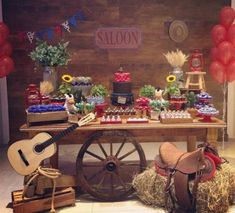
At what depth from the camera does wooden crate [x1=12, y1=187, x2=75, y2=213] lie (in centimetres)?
326

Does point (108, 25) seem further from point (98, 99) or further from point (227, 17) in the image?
point (98, 99)

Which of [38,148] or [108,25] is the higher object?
[108,25]

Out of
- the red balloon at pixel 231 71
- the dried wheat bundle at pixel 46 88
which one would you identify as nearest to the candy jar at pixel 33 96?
the dried wheat bundle at pixel 46 88

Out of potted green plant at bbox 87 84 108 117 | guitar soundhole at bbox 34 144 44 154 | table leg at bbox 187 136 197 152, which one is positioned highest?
potted green plant at bbox 87 84 108 117

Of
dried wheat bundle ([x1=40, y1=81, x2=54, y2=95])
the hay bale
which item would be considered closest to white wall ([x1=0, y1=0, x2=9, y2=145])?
dried wheat bundle ([x1=40, y1=81, x2=54, y2=95])

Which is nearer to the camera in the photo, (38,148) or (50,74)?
(38,148)

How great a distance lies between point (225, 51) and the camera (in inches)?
196

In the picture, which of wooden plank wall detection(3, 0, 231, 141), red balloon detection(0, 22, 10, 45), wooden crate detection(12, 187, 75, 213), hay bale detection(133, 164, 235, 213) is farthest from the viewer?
wooden plank wall detection(3, 0, 231, 141)

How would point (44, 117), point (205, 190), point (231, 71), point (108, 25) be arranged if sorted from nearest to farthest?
point (205, 190)
point (44, 117)
point (231, 71)
point (108, 25)

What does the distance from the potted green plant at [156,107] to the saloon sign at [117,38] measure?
2.14 meters

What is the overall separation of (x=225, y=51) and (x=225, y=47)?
53mm

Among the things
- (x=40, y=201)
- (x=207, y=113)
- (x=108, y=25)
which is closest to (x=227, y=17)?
(x=108, y=25)

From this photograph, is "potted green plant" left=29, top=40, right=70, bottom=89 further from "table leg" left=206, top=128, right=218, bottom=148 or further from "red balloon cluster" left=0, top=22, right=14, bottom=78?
"table leg" left=206, top=128, right=218, bottom=148

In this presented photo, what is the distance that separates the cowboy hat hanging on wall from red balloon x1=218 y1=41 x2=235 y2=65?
2.76ft
